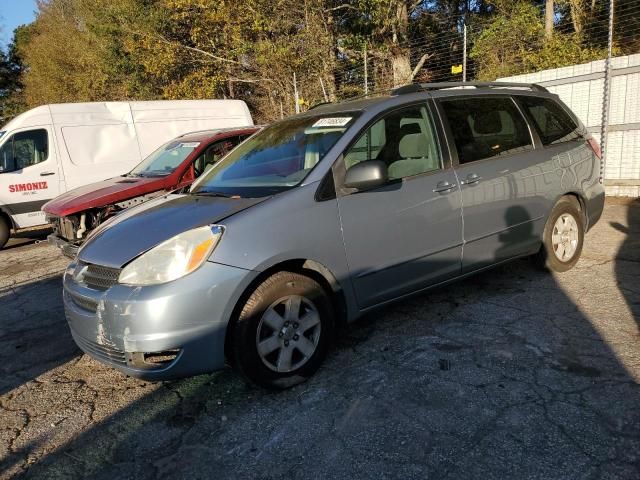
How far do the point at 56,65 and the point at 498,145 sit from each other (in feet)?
111

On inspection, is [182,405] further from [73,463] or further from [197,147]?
[197,147]

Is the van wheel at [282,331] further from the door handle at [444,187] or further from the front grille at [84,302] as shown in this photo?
the door handle at [444,187]

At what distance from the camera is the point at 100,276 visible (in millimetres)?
3027

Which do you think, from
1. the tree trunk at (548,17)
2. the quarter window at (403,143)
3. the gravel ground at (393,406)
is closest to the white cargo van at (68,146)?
the gravel ground at (393,406)

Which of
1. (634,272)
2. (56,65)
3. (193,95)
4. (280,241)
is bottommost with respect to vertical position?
(634,272)

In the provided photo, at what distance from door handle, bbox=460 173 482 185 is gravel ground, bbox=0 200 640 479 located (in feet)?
3.40

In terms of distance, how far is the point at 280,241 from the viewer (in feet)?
9.78

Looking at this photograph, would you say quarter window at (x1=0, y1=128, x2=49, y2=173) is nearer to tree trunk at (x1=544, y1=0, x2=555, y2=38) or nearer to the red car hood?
the red car hood

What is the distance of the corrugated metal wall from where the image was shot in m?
8.11

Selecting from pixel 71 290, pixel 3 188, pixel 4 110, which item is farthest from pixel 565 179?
pixel 4 110

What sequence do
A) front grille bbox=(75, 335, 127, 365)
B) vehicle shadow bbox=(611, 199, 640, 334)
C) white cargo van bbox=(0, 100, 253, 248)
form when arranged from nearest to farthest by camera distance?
1. front grille bbox=(75, 335, 127, 365)
2. vehicle shadow bbox=(611, 199, 640, 334)
3. white cargo van bbox=(0, 100, 253, 248)

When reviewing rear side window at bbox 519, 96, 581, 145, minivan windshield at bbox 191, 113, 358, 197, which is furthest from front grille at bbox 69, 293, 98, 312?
rear side window at bbox 519, 96, 581, 145

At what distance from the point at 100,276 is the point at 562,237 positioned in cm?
401

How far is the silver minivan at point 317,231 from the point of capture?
2.80m
